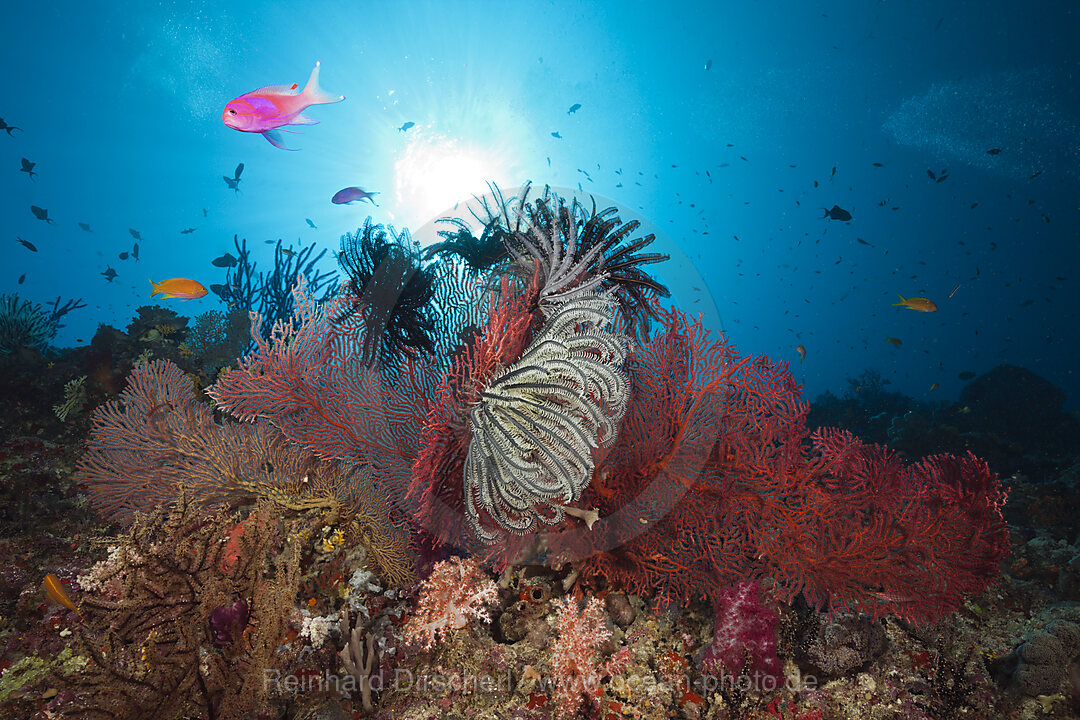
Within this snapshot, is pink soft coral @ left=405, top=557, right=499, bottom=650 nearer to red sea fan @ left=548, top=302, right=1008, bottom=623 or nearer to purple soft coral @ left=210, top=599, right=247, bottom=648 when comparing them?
red sea fan @ left=548, top=302, right=1008, bottom=623

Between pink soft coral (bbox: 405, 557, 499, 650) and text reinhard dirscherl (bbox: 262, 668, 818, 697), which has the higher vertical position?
pink soft coral (bbox: 405, 557, 499, 650)

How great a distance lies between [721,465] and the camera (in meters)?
3.60

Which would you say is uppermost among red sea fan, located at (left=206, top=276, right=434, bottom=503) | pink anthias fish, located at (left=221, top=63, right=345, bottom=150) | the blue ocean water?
the blue ocean water

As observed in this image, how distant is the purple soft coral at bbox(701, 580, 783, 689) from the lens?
10.00ft

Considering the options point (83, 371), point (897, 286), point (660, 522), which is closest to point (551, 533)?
point (660, 522)

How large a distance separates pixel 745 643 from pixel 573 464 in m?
1.92

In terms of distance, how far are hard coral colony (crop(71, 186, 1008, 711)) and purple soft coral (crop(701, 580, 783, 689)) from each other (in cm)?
5

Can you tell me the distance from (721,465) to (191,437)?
4997 mm

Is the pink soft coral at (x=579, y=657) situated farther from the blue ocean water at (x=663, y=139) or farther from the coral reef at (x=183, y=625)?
the blue ocean water at (x=663, y=139)

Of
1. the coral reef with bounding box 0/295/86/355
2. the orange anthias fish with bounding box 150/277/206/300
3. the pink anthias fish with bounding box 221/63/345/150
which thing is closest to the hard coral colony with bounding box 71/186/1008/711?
the pink anthias fish with bounding box 221/63/345/150

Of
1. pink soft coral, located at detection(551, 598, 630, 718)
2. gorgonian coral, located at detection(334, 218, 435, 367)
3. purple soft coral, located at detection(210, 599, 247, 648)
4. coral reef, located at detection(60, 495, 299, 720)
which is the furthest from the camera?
gorgonian coral, located at detection(334, 218, 435, 367)

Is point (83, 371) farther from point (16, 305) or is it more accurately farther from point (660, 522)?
point (660, 522)

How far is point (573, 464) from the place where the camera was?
9.54 ft

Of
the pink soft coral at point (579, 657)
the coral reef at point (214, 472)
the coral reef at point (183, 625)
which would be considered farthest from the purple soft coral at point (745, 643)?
the coral reef at point (183, 625)
